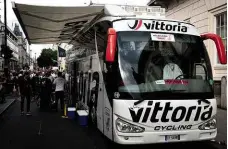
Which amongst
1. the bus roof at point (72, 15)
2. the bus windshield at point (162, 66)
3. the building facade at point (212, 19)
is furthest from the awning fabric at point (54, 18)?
the building facade at point (212, 19)

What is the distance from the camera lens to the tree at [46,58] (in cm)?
9700

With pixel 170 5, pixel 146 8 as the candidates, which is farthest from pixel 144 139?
pixel 170 5

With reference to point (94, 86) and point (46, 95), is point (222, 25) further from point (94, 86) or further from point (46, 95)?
point (46, 95)

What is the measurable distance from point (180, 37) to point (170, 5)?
46.2 ft

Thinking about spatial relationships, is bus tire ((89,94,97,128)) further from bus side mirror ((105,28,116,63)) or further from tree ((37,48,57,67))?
tree ((37,48,57,67))

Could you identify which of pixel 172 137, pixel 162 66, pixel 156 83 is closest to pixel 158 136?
pixel 172 137

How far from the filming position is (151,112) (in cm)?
689

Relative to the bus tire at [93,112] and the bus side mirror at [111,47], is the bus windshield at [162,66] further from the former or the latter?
the bus tire at [93,112]

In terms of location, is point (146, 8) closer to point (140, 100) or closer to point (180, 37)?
point (180, 37)

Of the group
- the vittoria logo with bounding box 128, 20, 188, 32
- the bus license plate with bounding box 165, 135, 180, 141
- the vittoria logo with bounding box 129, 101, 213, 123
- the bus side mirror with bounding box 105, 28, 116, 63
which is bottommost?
the bus license plate with bounding box 165, 135, 180, 141

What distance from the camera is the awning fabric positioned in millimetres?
8906

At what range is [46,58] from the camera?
98.4 meters

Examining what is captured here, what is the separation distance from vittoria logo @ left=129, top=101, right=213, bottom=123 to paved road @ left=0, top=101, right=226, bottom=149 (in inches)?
45.2

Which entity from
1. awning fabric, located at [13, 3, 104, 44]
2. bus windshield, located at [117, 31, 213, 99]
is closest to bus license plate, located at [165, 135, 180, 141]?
bus windshield, located at [117, 31, 213, 99]
